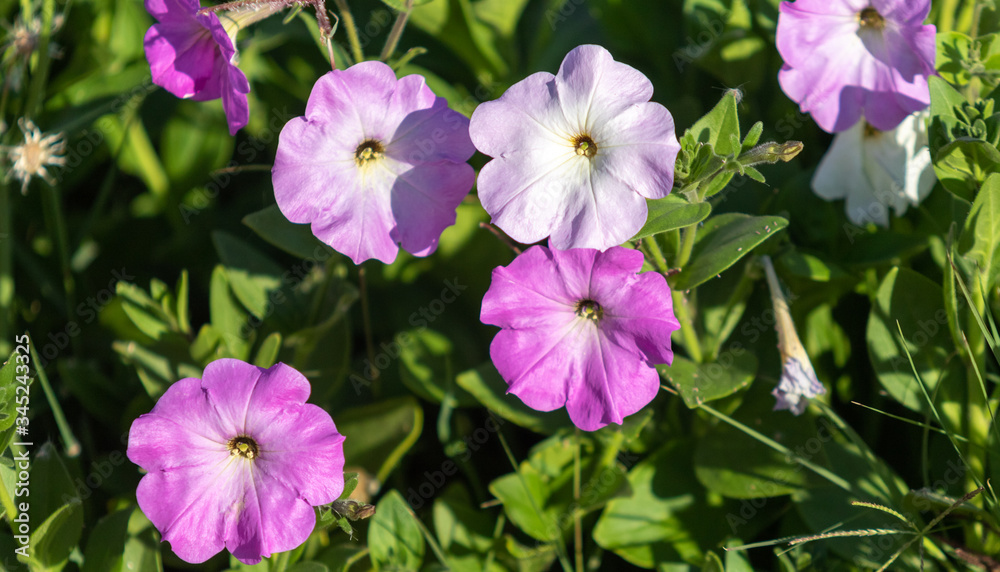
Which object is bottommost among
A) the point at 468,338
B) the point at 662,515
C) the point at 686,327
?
the point at 662,515

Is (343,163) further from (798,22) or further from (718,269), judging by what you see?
(798,22)

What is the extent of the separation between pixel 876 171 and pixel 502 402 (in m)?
1.06

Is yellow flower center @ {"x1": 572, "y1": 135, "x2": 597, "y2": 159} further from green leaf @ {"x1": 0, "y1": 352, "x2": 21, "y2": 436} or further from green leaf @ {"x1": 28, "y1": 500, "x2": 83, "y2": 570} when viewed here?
green leaf @ {"x1": 28, "y1": 500, "x2": 83, "y2": 570}

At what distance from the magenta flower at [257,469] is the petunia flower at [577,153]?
53cm

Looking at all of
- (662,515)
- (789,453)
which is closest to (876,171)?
(789,453)

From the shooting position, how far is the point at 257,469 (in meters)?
1.55

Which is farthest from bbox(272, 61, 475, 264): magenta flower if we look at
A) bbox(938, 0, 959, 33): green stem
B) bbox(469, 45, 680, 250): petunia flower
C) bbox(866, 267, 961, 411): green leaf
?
bbox(938, 0, 959, 33): green stem

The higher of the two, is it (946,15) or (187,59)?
(187,59)

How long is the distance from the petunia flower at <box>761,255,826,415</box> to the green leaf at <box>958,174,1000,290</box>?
38 centimetres

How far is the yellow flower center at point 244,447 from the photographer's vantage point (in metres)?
1.56

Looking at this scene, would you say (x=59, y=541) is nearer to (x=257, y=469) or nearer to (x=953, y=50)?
(x=257, y=469)

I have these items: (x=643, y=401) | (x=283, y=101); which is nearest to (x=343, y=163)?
(x=643, y=401)

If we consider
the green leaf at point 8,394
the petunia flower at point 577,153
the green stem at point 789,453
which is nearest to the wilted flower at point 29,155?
the green leaf at point 8,394

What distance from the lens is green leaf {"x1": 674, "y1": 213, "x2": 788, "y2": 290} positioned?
1514 millimetres
